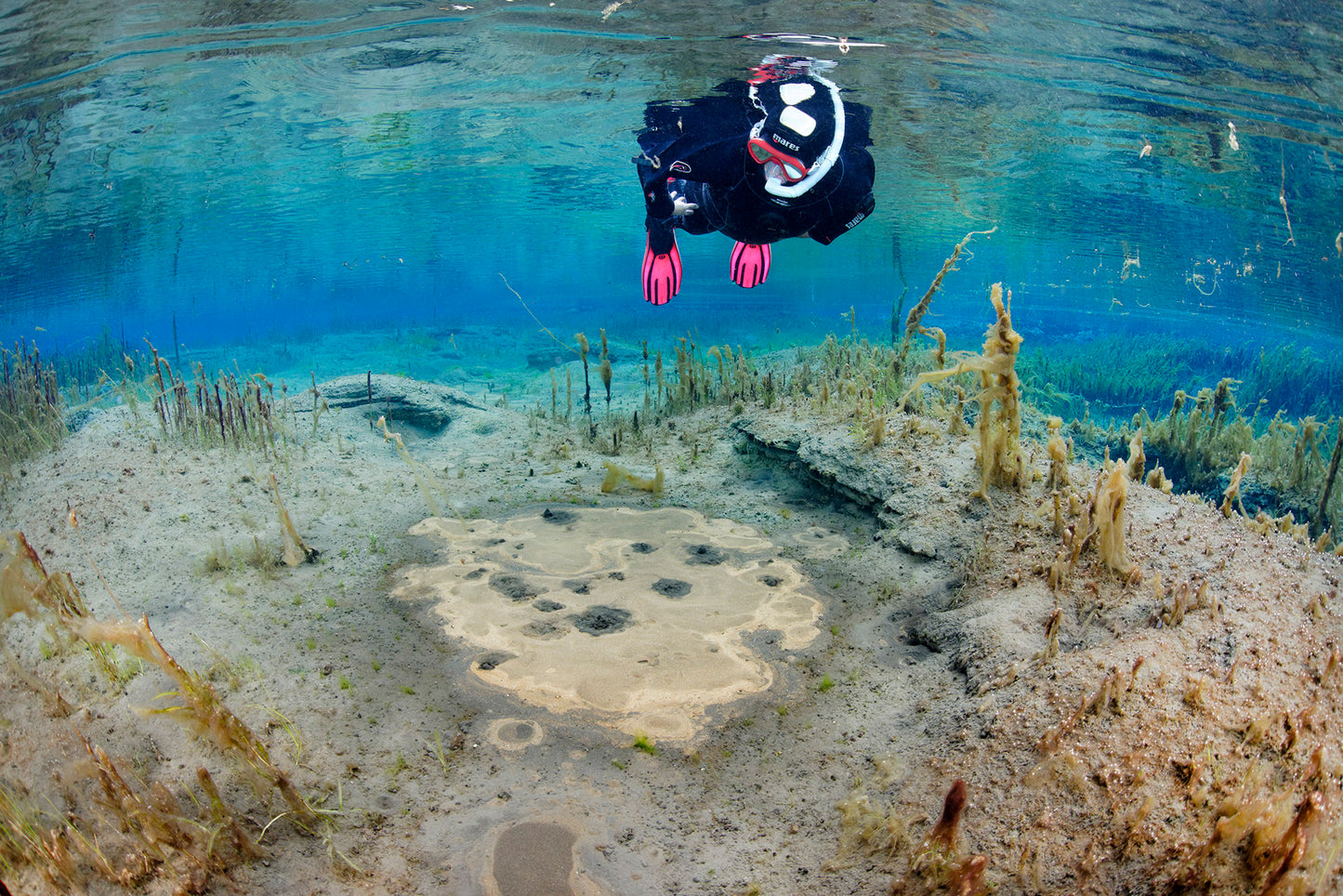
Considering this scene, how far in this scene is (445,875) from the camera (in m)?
2.62

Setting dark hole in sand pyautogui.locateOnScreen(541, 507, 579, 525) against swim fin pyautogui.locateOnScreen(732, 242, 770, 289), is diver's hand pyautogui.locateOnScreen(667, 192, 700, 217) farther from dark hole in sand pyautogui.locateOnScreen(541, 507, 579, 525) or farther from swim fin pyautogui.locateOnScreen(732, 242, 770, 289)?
dark hole in sand pyautogui.locateOnScreen(541, 507, 579, 525)

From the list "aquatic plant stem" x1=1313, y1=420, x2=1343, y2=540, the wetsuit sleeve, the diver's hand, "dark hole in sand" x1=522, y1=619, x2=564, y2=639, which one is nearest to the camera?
"dark hole in sand" x1=522, y1=619, x2=564, y2=639

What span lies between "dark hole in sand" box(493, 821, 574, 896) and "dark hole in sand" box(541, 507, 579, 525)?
4.07m

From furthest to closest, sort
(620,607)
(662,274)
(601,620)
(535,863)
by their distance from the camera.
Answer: (662,274), (620,607), (601,620), (535,863)

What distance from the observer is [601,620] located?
4758mm

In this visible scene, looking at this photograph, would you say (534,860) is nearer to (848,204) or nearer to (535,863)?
(535,863)

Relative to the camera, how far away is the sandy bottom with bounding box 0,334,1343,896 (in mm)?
2527

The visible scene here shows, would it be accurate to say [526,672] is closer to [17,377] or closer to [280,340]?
[17,377]

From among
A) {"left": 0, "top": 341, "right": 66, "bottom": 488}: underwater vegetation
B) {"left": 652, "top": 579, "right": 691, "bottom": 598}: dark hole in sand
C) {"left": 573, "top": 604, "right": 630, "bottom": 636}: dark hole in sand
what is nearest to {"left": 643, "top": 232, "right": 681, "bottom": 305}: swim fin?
{"left": 652, "top": 579, "right": 691, "bottom": 598}: dark hole in sand

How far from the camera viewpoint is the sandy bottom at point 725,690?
2.53m

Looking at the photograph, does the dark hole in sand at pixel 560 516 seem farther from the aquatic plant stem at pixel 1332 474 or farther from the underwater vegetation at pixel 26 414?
the aquatic plant stem at pixel 1332 474

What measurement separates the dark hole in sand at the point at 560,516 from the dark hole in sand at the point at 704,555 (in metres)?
1.54

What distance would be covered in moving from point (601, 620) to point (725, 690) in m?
1.20

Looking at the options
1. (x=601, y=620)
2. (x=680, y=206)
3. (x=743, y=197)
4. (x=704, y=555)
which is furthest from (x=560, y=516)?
(x=743, y=197)
